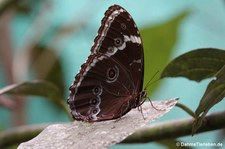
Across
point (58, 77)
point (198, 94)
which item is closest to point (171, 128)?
point (198, 94)

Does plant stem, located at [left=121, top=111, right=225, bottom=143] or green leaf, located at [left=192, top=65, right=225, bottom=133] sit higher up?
green leaf, located at [left=192, top=65, right=225, bottom=133]

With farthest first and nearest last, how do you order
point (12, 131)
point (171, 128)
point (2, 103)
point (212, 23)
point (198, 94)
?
point (212, 23), point (198, 94), point (2, 103), point (12, 131), point (171, 128)

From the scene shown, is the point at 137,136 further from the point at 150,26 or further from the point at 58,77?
the point at 58,77

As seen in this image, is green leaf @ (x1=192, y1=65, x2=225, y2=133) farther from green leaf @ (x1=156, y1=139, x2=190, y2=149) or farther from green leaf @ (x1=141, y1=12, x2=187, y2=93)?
green leaf @ (x1=141, y1=12, x2=187, y2=93)

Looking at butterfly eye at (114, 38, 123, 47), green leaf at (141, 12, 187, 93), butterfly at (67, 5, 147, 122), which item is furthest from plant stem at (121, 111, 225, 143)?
green leaf at (141, 12, 187, 93)

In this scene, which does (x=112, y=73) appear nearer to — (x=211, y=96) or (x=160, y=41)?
(x=211, y=96)

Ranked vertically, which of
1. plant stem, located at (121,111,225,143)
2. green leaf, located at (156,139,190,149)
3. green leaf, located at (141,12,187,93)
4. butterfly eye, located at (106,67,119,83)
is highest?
green leaf, located at (141,12,187,93)
